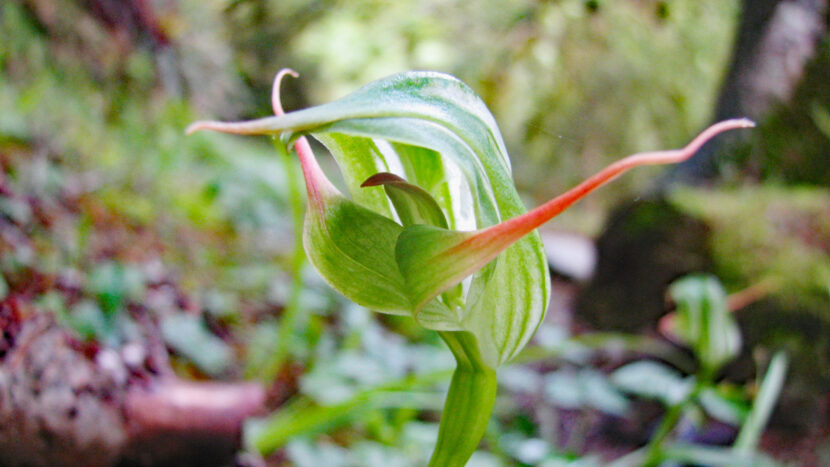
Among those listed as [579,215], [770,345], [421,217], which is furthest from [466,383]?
[579,215]

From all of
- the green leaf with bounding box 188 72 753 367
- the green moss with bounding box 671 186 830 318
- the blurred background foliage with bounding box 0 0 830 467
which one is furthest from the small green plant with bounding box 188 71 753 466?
the green moss with bounding box 671 186 830 318

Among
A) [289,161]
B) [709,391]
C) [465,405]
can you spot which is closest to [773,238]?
[709,391]

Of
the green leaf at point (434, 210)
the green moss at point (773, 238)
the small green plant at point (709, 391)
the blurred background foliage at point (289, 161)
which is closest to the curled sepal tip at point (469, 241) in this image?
the green leaf at point (434, 210)

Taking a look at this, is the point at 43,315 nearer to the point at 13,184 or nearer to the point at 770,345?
the point at 13,184

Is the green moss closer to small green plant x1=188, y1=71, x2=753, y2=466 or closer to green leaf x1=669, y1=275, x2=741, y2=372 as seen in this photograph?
green leaf x1=669, y1=275, x2=741, y2=372

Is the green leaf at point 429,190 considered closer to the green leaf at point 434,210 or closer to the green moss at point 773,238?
the green leaf at point 434,210

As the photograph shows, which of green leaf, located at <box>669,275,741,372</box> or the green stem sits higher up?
the green stem
